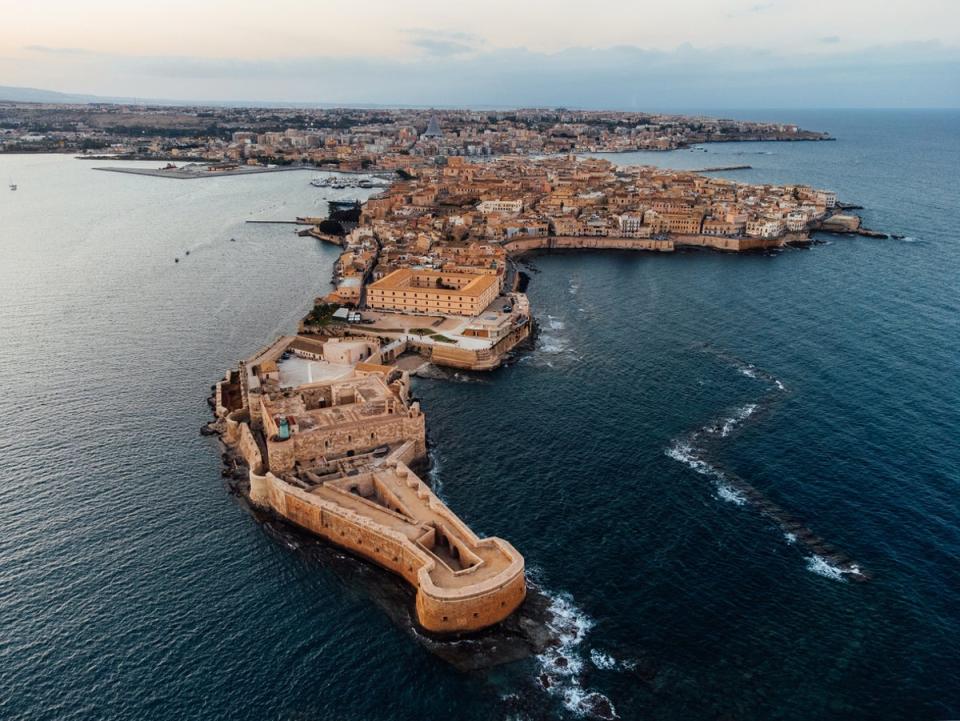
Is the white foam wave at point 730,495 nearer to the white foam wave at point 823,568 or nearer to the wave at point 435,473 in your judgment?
the white foam wave at point 823,568

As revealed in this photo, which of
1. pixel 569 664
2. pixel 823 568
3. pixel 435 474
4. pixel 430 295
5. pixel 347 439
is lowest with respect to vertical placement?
pixel 569 664

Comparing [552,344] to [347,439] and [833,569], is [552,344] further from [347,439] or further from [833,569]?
[833,569]

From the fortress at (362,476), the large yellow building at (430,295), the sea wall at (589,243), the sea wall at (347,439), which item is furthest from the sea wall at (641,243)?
the sea wall at (347,439)

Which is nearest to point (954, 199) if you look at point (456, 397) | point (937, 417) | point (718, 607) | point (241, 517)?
point (937, 417)

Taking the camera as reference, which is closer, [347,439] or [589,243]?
[347,439]

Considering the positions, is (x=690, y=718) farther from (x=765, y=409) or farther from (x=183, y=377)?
(x=183, y=377)

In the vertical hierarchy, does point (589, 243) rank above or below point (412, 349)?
above

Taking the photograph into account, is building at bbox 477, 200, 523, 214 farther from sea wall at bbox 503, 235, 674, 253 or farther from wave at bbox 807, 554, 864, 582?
wave at bbox 807, 554, 864, 582

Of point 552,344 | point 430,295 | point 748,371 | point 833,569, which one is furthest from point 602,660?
point 430,295
